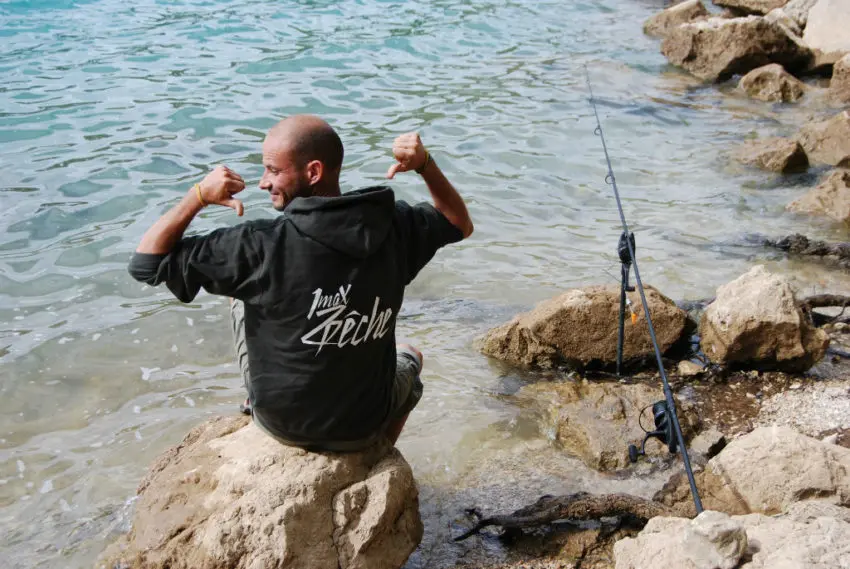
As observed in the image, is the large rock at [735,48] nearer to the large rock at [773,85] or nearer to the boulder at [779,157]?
the large rock at [773,85]

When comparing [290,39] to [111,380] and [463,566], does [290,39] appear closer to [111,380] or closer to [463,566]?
[111,380]

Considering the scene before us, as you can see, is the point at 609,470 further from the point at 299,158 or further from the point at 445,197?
the point at 299,158

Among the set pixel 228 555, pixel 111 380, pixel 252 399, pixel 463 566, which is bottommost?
pixel 111 380

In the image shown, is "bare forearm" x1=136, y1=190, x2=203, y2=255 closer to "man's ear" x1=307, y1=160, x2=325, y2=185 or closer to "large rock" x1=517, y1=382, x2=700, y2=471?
"man's ear" x1=307, y1=160, x2=325, y2=185

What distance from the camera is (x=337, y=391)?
324cm

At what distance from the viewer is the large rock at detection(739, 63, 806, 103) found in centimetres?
1251

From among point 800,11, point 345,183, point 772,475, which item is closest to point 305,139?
point 772,475

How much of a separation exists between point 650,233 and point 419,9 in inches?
455

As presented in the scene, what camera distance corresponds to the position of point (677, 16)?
16.9 metres

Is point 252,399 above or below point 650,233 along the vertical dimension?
above

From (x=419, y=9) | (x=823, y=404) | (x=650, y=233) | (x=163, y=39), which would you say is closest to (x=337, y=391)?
(x=823, y=404)

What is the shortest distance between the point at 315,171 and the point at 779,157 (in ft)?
24.8

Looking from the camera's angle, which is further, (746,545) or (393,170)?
(393,170)

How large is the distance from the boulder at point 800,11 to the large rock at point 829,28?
360mm
